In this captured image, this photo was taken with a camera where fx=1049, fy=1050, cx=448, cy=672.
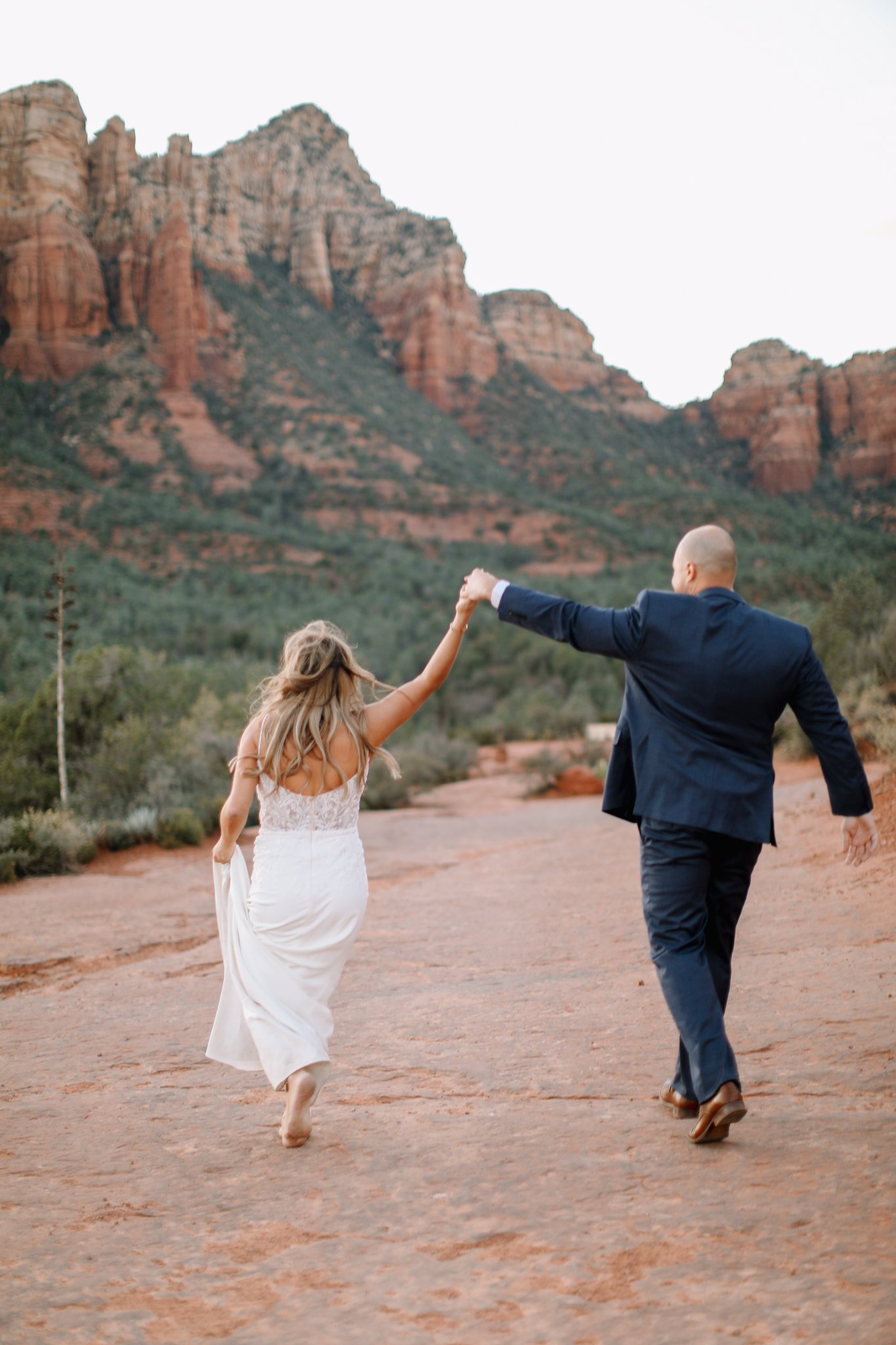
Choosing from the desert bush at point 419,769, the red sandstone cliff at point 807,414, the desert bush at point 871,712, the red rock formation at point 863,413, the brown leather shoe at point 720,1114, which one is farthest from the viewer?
the red sandstone cliff at point 807,414

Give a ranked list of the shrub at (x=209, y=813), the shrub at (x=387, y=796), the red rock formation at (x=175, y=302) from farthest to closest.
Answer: the red rock formation at (x=175, y=302) → the shrub at (x=387, y=796) → the shrub at (x=209, y=813)

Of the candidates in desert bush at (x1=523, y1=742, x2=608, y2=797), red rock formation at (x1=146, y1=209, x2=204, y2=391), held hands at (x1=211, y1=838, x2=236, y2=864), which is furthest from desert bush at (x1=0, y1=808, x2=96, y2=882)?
red rock formation at (x1=146, y1=209, x2=204, y2=391)

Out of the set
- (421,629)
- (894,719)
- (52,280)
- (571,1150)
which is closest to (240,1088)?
(571,1150)

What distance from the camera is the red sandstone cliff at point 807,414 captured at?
248 ft

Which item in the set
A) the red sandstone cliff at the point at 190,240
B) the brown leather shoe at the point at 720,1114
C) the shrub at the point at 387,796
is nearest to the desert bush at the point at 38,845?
the shrub at the point at 387,796

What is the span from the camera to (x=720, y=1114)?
3143 mm

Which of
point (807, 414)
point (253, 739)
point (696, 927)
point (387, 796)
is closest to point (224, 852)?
point (253, 739)

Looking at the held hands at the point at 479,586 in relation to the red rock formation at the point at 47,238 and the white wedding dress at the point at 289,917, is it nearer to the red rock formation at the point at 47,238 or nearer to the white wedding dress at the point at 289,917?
the white wedding dress at the point at 289,917

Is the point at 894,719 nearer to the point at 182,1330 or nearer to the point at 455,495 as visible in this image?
the point at 182,1330

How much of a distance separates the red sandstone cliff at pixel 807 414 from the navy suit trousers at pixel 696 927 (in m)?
74.4

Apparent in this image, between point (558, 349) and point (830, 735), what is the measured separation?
322 feet

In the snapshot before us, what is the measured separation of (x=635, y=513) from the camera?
54.9m

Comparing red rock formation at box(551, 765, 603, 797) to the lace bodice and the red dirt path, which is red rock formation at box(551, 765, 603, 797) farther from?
the lace bodice

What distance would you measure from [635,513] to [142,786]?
144ft
